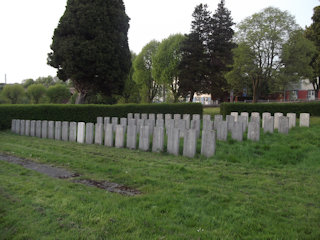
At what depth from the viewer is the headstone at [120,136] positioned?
870cm

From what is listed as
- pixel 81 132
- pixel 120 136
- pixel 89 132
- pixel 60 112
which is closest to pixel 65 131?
pixel 81 132

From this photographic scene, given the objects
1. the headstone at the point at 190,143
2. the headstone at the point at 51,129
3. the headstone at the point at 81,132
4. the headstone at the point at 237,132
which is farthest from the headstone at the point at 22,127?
the headstone at the point at 237,132

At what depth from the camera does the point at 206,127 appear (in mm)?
9570

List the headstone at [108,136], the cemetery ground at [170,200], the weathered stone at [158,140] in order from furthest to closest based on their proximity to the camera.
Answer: the headstone at [108,136] < the weathered stone at [158,140] < the cemetery ground at [170,200]

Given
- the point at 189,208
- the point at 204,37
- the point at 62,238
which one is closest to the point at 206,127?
the point at 189,208

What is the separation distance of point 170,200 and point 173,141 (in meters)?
3.80

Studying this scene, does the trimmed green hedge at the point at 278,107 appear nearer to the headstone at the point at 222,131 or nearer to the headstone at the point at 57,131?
the headstone at the point at 222,131

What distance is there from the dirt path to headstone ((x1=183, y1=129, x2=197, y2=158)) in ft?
9.77

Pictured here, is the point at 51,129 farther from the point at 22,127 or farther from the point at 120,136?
the point at 120,136

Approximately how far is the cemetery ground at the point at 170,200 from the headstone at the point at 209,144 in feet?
1.45

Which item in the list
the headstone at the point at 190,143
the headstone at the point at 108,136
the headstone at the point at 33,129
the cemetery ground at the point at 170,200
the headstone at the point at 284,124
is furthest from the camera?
the headstone at the point at 33,129

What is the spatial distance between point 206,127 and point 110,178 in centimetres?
552

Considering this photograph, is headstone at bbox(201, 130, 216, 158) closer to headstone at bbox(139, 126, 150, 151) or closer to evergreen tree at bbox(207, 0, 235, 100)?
headstone at bbox(139, 126, 150, 151)

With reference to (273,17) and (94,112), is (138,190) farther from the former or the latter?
(273,17)
